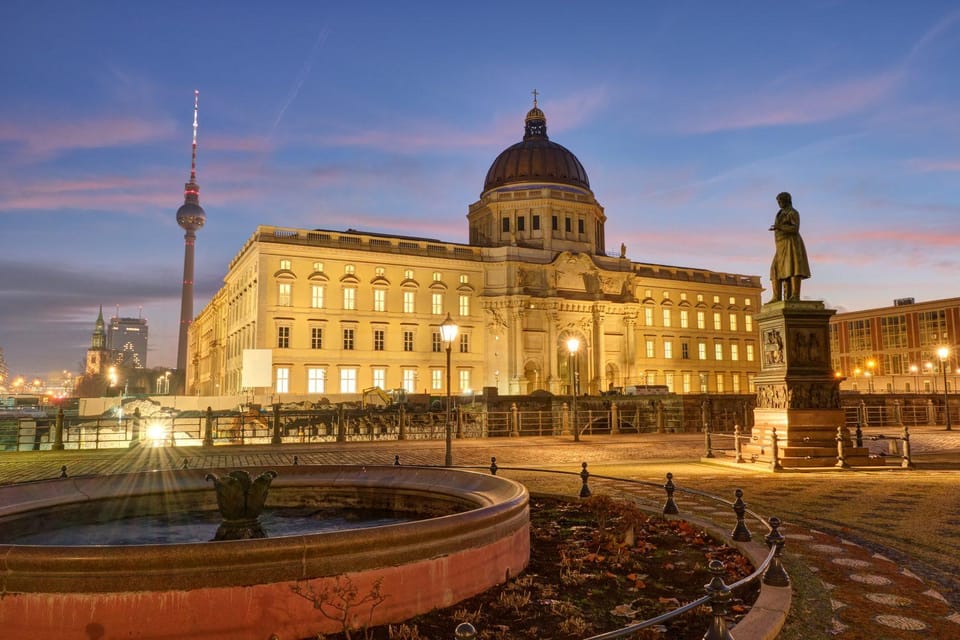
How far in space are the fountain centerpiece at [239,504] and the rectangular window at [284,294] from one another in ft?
163

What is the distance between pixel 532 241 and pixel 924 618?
64.0m

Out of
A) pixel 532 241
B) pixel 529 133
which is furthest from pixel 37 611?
pixel 529 133

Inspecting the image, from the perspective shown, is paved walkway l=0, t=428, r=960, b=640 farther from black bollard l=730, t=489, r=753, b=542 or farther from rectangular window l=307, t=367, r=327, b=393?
rectangular window l=307, t=367, r=327, b=393

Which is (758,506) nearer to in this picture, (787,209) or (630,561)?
(630,561)

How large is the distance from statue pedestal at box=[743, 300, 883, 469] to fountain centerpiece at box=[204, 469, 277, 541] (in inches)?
543

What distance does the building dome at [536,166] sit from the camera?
71688 millimetres

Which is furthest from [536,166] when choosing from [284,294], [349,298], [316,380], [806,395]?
[806,395]

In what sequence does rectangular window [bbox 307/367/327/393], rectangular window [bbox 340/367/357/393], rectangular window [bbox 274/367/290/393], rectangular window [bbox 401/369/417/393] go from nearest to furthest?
rectangular window [bbox 274/367/290/393]
rectangular window [bbox 307/367/327/393]
rectangular window [bbox 340/367/357/393]
rectangular window [bbox 401/369/417/393]

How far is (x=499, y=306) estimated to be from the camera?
63031mm

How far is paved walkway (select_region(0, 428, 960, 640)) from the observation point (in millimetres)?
5629

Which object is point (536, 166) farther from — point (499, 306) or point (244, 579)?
point (244, 579)

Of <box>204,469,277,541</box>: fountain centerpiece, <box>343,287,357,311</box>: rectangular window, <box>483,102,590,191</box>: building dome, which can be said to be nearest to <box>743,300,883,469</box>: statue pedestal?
<box>204,469,277,541</box>: fountain centerpiece

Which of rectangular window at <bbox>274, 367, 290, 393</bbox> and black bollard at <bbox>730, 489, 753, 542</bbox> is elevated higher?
rectangular window at <bbox>274, 367, 290, 393</bbox>

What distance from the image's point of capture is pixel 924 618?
551 cm
